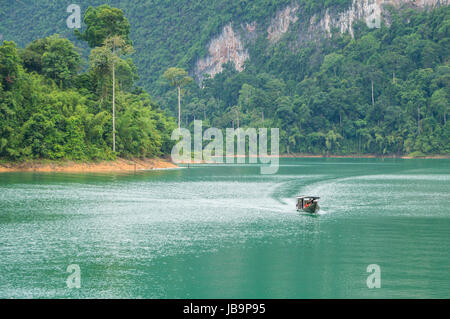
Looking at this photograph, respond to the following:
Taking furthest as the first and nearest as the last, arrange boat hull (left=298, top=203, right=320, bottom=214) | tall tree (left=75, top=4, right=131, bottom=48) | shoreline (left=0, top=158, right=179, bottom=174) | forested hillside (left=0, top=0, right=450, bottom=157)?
forested hillside (left=0, top=0, right=450, bottom=157) → tall tree (left=75, top=4, right=131, bottom=48) → shoreline (left=0, top=158, right=179, bottom=174) → boat hull (left=298, top=203, right=320, bottom=214)

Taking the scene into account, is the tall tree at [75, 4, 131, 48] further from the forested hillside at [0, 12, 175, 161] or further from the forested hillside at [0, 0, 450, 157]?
the forested hillside at [0, 0, 450, 157]

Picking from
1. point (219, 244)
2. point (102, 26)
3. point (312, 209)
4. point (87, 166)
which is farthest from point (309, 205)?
point (102, 26)

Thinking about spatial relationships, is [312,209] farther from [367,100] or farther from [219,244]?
[367,100]

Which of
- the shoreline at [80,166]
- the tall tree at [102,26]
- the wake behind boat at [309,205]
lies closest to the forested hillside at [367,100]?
the tall tree at [102,26]

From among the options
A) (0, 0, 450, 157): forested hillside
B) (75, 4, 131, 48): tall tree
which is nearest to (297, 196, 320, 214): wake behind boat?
(75, 4, 131, 48): tall tree

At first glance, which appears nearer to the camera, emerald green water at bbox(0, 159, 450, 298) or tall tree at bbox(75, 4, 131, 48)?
emerald green water at bbox(0, 159, 450, 298)

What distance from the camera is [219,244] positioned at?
984 inches

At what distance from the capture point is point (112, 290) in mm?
17766

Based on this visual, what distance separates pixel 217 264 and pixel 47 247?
24.9ft

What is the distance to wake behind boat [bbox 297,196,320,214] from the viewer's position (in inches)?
1385

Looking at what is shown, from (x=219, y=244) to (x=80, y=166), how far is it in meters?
52.1

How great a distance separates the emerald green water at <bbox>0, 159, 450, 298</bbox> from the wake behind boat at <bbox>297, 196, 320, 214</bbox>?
1.82 feet

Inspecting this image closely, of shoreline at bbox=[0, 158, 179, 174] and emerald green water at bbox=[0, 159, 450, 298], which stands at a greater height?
shoreline at bbox=[0, 158, 179, 174]
